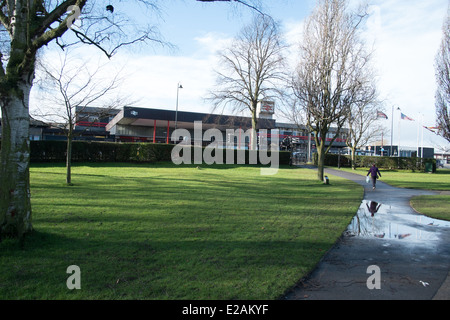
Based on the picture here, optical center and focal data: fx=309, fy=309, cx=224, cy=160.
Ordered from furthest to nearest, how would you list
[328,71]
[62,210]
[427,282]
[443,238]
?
[328,71] → [62,210] → [443,238] → [427,282]

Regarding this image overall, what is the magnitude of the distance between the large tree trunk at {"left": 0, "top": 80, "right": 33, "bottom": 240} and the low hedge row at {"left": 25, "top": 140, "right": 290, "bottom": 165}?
22.0 m

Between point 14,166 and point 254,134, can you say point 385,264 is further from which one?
point 254,134

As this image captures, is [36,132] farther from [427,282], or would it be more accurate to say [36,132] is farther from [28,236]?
[427,282]

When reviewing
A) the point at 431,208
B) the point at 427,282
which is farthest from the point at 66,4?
the point at 431,208

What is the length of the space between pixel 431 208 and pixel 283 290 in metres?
→ 10.4

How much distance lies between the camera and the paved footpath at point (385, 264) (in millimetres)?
4137

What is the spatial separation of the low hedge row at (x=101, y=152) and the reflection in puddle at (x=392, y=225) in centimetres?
2160

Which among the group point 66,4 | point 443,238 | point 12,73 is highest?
point 66,4

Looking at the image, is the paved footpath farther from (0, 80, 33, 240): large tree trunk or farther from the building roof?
the building roof

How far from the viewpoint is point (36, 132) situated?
43.9m

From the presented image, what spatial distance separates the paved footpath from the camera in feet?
13.6

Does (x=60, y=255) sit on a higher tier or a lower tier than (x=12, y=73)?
lower

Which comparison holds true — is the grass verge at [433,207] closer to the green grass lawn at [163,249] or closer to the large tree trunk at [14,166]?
the green grass lawn at [163,249]
